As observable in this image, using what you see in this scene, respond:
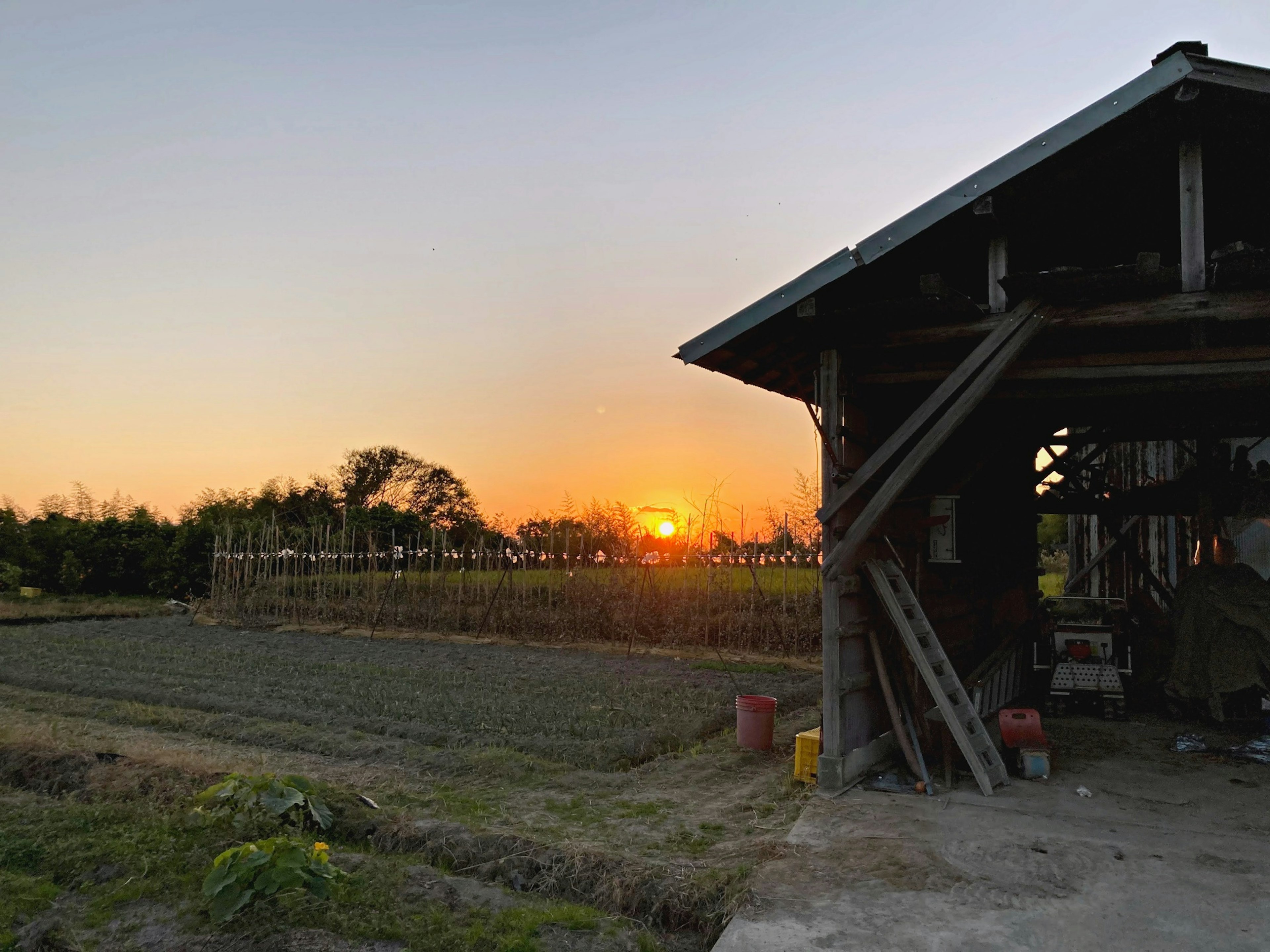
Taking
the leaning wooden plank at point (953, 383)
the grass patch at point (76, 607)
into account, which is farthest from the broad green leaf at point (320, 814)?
the grass patch at point (76, 607)

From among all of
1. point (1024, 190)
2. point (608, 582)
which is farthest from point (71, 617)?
point (1024, 190)

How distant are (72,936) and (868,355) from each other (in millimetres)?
6090

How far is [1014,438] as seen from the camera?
29.4ft

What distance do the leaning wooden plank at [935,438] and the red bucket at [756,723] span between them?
2.13 metres

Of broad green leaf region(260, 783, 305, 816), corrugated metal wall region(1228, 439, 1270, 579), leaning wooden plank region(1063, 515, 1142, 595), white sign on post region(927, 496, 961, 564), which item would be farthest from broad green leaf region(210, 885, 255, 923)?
corrugated metal wall region(1228, 439, 1270, 579)

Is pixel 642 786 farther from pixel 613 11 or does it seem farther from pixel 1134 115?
pixel 613 11

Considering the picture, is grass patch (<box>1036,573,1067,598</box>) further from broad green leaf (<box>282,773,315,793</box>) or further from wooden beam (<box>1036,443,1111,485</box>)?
broad green leaf (<box>282,773,315,793</box>)

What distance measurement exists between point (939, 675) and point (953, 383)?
7.74 feet

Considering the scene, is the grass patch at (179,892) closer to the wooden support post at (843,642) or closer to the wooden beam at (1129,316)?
the wooden support post at (843,642)

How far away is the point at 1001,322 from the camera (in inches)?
246

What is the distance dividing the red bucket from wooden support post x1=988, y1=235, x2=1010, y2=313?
373cm

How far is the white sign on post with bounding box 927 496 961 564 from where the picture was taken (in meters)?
8.08

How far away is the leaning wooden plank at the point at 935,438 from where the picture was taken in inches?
237

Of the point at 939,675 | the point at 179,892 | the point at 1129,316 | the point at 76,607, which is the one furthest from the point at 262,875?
the point at 76,607
